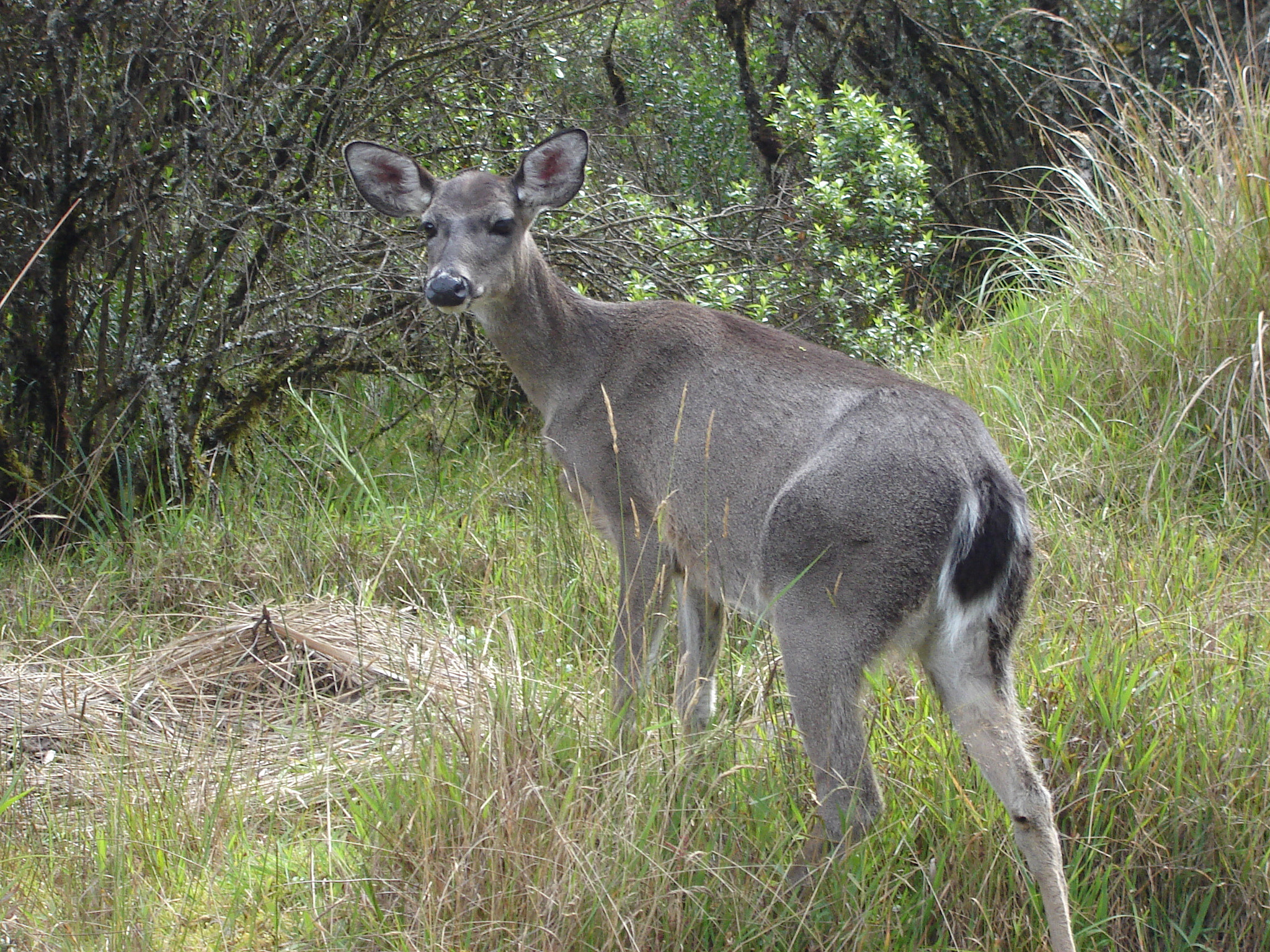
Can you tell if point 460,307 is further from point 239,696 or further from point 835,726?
point 835,726

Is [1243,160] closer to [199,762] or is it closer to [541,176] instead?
[541,176]

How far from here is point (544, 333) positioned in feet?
15.1

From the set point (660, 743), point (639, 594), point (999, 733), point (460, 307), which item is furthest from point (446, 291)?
point (999, 733)

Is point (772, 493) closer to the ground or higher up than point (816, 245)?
higher up

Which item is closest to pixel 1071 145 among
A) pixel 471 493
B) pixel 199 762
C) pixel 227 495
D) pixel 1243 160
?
pixel 1243 160

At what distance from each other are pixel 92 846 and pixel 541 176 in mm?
2683

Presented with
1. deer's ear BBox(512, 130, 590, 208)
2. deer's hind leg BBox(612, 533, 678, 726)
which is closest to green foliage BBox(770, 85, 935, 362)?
deer's ear BBox(512, 130, 590, 208)

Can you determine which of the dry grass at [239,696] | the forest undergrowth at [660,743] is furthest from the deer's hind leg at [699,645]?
the dry grass at [239,696]

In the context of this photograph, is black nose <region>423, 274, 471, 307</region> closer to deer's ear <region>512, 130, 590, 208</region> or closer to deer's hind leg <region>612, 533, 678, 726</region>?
deer's ear <region>512, 130, 590, 208</region>

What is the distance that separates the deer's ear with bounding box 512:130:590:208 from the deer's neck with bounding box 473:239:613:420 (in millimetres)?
178

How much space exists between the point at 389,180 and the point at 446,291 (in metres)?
0.80

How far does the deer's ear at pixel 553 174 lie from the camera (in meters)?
4.60

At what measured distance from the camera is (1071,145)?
33.6 feet

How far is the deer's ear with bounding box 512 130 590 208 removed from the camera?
4602mm
